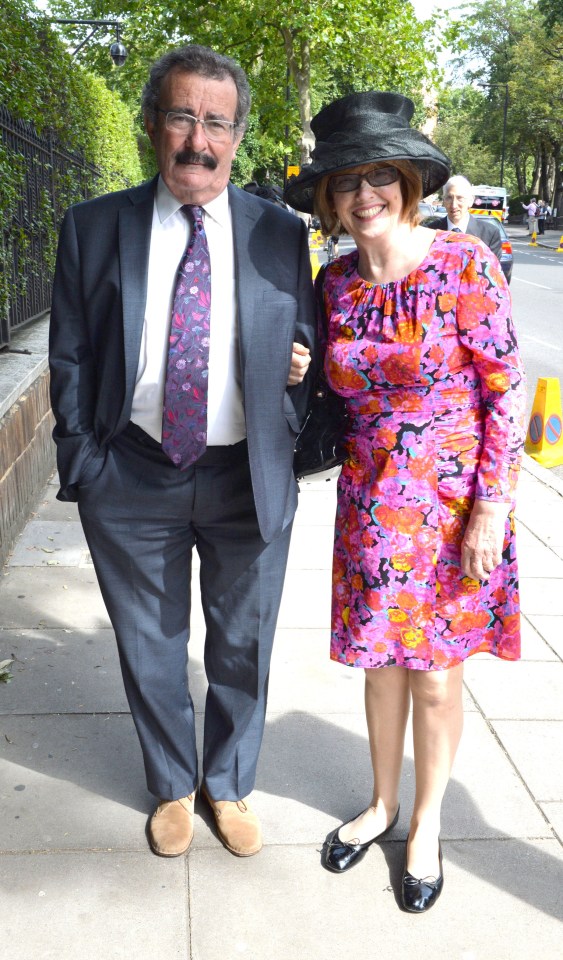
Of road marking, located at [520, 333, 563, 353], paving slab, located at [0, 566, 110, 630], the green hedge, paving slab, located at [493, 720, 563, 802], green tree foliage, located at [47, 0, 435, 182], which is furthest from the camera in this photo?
green tree foliage, located at [47, 0, 435, 182]

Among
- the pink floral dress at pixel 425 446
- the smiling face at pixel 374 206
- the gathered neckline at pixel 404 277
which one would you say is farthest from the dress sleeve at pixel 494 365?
the smiling face at pixel 374 206

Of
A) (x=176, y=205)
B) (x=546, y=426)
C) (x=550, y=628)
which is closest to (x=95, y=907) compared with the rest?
(x=176, y=205)

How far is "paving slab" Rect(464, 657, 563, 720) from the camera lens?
3.61 m

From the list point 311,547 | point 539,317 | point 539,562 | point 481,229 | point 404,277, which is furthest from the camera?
point 539,317

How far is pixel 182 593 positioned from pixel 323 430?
2.11 ft

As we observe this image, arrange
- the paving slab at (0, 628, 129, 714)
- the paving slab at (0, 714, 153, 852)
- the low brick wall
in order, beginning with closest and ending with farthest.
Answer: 1. the paving slab at (0, 714, 153, 852)
2. the paving slab at (0, 628, 129, 714)
3. the low brick wall

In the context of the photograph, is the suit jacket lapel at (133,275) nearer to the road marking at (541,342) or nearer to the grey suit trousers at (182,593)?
the grey suit trousers at (182,593)

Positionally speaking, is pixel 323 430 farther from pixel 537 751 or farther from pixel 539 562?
pixel 539 562

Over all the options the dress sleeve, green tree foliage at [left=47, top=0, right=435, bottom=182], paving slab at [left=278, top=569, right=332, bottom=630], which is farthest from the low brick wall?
green tree foliage at [left=47, top=0, right=435, bottom=182]

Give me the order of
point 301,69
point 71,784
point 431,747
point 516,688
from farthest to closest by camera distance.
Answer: point 301,69, point 516,688, point 71,784, point 431,747

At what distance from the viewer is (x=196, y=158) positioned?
2344 mm

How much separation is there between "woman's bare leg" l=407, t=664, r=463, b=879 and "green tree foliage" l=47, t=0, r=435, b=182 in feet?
72.3

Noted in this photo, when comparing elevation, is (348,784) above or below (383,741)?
below

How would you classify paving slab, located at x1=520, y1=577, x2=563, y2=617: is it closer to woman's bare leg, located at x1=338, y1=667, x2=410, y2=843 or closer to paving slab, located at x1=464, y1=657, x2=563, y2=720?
paving slab, located at x1=464, y1=657, x2=563, y2=720
